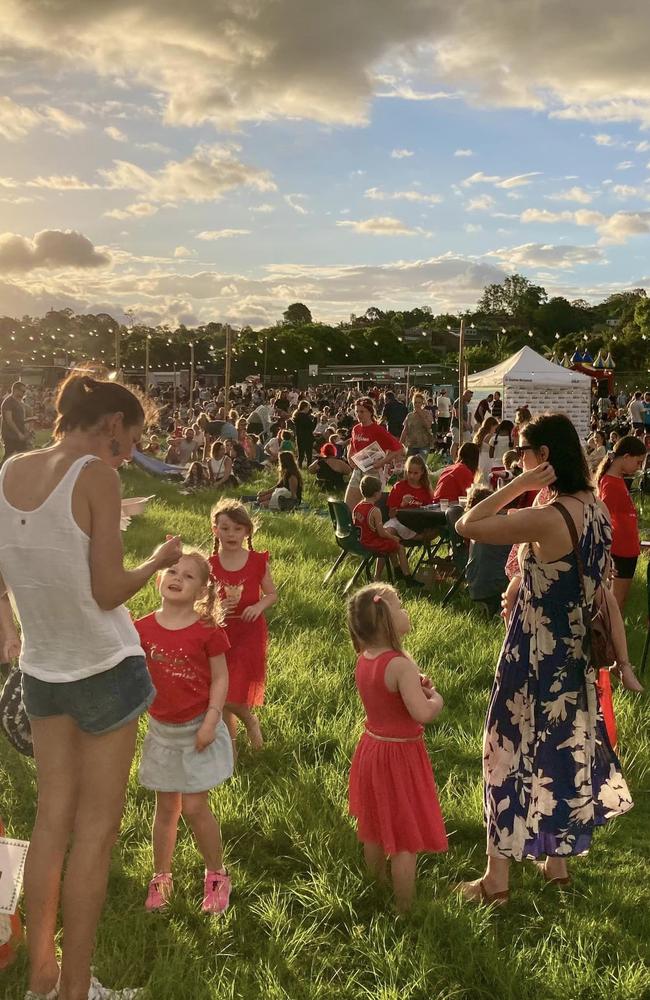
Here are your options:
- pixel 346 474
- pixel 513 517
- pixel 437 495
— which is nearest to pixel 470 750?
pixel 513 517

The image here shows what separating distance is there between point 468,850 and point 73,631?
223 cm

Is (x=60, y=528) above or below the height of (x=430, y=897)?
above

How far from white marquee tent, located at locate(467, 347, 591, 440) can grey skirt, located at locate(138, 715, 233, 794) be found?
2113 centimetres

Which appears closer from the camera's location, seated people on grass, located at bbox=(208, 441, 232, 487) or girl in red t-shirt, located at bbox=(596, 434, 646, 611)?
girl in red t-shirt, located at bbox=(596, 434, 646, 611)

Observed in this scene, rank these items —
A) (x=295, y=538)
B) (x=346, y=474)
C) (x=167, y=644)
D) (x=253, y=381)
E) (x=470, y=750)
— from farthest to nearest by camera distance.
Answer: (x=253, y=381) < (x=346, y=474) < (x=295, y=538) < (x=470, y=750) < (x=167, y=644)

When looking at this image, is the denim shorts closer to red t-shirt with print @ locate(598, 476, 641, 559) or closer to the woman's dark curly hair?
A: the woman's dark curly hair

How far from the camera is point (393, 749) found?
9.78 feet

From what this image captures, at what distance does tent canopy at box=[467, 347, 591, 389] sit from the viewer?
23594 millimetres

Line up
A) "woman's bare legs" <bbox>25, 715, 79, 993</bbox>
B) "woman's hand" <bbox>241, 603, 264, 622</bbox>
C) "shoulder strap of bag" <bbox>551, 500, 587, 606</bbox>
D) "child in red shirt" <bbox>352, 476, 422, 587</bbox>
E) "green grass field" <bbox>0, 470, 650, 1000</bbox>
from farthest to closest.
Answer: "child in red shirt" <bbox>352, 476, 422, 587</bbox> < "woman's hand" <bbox>241, 603, 264, 622</bbox> < "shoulder strap of bag" <bbox>551, 500, 587, 606</bbox> < "green grass field" <bbox>0, 470, 650, 1000</bbox> < "woman's bare legs" <bbox>25, 715, 79, 993</bbox>

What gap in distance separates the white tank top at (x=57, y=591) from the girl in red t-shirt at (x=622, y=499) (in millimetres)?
4629

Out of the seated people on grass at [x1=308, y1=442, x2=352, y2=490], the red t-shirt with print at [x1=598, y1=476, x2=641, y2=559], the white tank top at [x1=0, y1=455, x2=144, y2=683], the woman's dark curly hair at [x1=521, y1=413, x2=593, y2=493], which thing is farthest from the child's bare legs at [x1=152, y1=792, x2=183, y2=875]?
the seated people on grass at [x1=308, y1=442, x2=352, y2=490]

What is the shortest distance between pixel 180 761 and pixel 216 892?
0.53 metres

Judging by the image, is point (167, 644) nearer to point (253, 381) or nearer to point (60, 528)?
point (60, 528)

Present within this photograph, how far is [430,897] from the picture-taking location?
10.0ft
